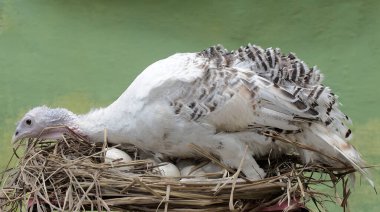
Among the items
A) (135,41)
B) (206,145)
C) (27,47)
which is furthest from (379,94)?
(27,47)

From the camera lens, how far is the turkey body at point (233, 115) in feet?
5.34

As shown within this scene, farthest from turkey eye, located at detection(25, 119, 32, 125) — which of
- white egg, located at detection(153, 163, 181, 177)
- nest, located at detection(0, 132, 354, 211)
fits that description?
white egg, located at detection(153, 163, 181, 177)

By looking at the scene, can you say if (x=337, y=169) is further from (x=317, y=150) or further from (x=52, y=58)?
(x=52, y=58)

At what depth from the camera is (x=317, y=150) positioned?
1.65m

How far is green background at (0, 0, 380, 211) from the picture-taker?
2.53 m

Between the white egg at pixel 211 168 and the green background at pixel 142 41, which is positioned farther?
the green background at pixel 142 41

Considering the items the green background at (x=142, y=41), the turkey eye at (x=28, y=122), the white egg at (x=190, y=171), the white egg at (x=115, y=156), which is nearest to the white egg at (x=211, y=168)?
the white egg at (x=190, y=171)

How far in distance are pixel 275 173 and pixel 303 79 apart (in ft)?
0.71

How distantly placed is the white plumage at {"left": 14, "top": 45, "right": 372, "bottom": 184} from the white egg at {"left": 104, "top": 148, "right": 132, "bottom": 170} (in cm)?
3

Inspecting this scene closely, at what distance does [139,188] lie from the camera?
154cm

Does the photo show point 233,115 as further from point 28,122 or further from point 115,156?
point 28,122

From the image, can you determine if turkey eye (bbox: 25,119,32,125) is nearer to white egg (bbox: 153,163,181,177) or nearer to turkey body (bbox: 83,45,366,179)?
turkey body (bbox: 83,45,366,179)

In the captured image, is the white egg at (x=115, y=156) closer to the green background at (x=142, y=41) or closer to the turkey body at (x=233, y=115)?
the turkey body at (x=233, y=115)

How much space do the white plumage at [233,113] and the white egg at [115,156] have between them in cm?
3
